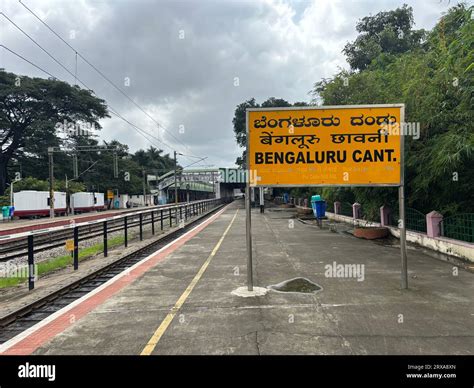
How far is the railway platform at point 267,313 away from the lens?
4.27 m

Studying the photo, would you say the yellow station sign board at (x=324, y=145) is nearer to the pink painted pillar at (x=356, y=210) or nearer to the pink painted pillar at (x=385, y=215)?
the pink painted pillar at (x=385, y=215)

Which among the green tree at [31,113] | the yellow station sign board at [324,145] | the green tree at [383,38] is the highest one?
the green tree at [383,38]

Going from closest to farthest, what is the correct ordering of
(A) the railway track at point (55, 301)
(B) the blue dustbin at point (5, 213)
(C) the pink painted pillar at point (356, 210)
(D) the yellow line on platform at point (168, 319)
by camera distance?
(D) the yellow line on platform at point (168, 319)
(A) the railway track at point (55, 301)
(C) the pink painted pillar at point (356, 210)
(B) the blue dustbin at point (5, 213)

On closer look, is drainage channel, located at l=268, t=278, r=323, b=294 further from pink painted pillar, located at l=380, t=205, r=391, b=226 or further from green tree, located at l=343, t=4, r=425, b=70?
green tree, located at l=343, t=4, r=425, b=70

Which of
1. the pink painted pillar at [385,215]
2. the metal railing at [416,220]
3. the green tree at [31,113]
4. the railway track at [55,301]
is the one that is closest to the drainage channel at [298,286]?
the railway track at [55,301]

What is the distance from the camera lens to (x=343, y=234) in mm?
16062

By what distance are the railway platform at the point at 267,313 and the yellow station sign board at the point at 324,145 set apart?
225cm

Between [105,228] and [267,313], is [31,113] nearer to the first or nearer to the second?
[105,228]

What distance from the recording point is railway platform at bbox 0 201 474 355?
4.27m

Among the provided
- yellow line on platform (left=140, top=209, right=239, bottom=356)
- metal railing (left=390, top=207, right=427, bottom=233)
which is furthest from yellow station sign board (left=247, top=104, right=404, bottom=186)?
metal railing (left=390, top=207, right=427, bottom=233)
